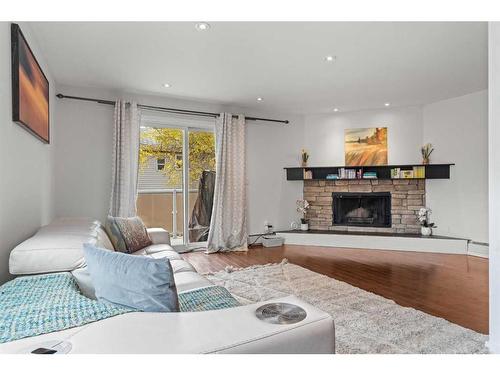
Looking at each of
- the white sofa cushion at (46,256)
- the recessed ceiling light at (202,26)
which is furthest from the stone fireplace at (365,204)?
the white sofa cushion at (46,256)

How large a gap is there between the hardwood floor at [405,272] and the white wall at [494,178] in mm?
428

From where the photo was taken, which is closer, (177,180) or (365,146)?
(177,180)

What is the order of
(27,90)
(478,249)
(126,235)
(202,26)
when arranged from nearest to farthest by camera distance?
1. (27,90)
2. (202,26)
3. (126,235)
4. (478,249)

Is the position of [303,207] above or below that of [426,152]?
below

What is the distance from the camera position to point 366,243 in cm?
509

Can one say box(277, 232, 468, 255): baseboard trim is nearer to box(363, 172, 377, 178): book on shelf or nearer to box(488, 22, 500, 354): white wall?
box(363, 172, 377, 178): book on shelf

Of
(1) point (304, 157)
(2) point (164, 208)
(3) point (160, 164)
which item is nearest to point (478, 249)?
(1) point (304, 157)

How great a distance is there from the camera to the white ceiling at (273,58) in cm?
262

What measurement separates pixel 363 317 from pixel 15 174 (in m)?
2.64

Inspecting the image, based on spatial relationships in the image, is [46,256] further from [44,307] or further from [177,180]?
[177,180]

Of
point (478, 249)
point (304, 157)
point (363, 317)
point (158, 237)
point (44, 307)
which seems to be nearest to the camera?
point (44, 307)

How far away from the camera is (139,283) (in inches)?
43.4

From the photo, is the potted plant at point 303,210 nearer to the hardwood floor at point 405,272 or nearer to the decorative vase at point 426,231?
the hardwood floor at point 405,272

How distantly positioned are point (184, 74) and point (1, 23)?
210 cm
